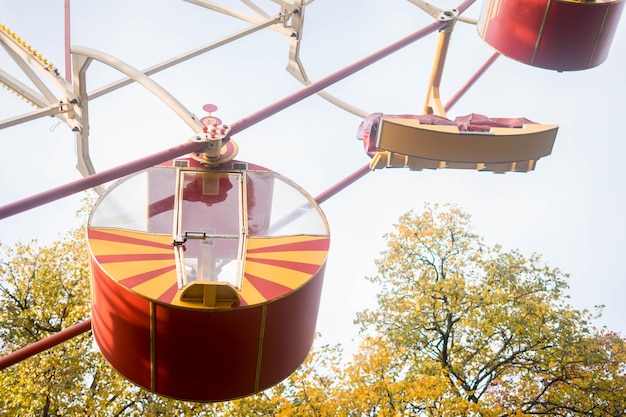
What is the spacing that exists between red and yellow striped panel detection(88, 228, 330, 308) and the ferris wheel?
1 cm

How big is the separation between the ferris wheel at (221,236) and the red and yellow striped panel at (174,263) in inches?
0.6

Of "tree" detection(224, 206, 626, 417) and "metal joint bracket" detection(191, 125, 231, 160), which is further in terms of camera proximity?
"tree" detection(224, 206, 626, 417)

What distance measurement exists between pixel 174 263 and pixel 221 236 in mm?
578

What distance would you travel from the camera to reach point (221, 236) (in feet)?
23.3

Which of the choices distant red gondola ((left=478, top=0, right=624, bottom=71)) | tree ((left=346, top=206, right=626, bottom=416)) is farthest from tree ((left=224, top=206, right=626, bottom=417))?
distant red gondola ((left=478, top=0, right=624, bottom=71))

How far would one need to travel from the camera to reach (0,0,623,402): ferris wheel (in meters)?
6.38

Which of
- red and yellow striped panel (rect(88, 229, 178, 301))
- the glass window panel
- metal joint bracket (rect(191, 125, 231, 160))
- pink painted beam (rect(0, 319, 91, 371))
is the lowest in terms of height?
pink painted beam (rect(0, 319, 91, 371))

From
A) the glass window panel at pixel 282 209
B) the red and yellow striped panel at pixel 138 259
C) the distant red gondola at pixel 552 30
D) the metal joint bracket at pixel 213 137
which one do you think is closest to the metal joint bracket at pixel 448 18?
the distant red gondola at pixel 552 30

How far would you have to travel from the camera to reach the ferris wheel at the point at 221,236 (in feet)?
20.9

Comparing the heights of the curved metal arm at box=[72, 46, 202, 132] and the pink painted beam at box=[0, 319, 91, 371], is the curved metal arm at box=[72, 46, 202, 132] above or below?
above

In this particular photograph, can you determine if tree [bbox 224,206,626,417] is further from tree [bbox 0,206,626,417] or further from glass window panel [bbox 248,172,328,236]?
glass window panel [bbox 248,172,328,236]

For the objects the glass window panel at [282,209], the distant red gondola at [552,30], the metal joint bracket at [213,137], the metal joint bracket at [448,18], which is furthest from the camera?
the distant red gondola at [552,30]

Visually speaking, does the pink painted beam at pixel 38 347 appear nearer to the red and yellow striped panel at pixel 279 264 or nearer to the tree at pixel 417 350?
the red and yellow striped panel at pixel 279 264

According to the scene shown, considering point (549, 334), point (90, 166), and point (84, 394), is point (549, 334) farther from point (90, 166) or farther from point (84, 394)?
point (90, 166)
